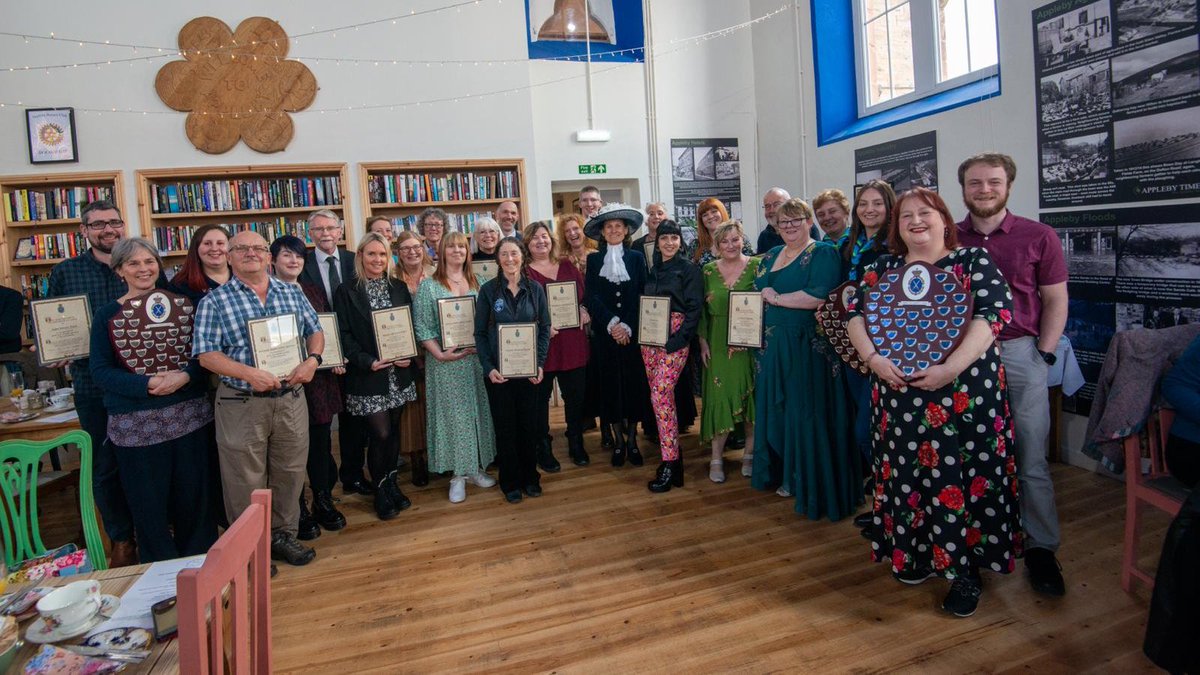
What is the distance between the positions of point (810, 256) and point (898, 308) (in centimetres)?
82

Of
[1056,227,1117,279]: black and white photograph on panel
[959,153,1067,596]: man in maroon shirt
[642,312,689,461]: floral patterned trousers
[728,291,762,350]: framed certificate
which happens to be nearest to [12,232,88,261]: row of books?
[642,312,689,461]: floral patterned trousers

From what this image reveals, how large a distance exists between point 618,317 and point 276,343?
Result: 199 centimetres

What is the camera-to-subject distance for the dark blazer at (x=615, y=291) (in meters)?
4.03

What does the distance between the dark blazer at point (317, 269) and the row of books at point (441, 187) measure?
2.00 m

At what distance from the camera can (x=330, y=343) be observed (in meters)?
3.34

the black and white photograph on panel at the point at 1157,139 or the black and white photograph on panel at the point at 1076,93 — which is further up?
the black and white photograph on panel at the point at 1076,93

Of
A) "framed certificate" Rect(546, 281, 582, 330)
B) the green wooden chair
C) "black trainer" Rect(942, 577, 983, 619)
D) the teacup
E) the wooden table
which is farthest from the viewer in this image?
"framed certificate" Rect(546, 281, 582, 330)

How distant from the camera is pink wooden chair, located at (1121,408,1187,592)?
226 centimetres

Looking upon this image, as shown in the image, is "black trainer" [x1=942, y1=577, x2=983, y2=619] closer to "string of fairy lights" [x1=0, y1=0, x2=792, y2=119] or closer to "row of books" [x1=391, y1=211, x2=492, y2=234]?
"row of books" [x1=391, y1=211, x2=492, y2=234]

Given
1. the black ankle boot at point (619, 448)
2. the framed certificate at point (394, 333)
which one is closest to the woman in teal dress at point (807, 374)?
the black ankle boot at point (619, 448)

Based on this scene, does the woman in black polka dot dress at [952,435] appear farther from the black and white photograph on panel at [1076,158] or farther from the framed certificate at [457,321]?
the framed certificate at [457,321]

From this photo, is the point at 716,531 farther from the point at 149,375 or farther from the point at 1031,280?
the point at 149,375

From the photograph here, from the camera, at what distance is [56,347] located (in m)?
2.87

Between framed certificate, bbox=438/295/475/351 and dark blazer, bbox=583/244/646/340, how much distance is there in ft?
2.70
